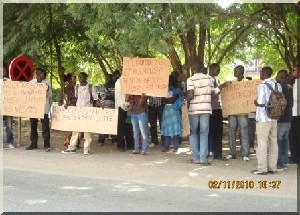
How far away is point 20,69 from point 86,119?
228 cm

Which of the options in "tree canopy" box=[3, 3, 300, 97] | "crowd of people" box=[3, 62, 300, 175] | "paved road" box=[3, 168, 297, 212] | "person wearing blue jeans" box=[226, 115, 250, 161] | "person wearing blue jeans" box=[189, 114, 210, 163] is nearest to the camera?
"paved road" box=[3, 168, 297, 212]

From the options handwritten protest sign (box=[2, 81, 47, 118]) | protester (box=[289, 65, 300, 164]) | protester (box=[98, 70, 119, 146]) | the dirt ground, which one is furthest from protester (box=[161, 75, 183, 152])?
handwritten protest sign (box=[2, 81, 47, 118])

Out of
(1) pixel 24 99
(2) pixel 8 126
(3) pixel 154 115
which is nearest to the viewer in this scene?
(1) pixel 24 99

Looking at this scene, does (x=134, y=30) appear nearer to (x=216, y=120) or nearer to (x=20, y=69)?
(x=216, y=120)

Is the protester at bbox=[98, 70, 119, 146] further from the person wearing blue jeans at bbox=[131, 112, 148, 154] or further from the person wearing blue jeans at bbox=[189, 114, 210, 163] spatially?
the person wearing blue jeans at bbox=[189, 114, 210, 163]

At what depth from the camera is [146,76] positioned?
987cm

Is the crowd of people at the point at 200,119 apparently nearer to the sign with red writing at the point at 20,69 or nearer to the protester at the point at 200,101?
the protester at the point at 200,101

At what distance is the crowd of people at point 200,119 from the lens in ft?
27.0

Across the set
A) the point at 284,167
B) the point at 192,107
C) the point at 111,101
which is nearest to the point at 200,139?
the point at 192,107

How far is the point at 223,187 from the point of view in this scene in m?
7.52

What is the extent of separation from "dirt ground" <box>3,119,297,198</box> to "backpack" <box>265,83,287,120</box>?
108 centimetres

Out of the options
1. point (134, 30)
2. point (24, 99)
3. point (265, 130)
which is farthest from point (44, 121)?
point (265, 130)

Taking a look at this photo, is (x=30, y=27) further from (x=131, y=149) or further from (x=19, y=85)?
(x=131, y=149)

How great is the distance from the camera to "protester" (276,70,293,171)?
27.7 feet
